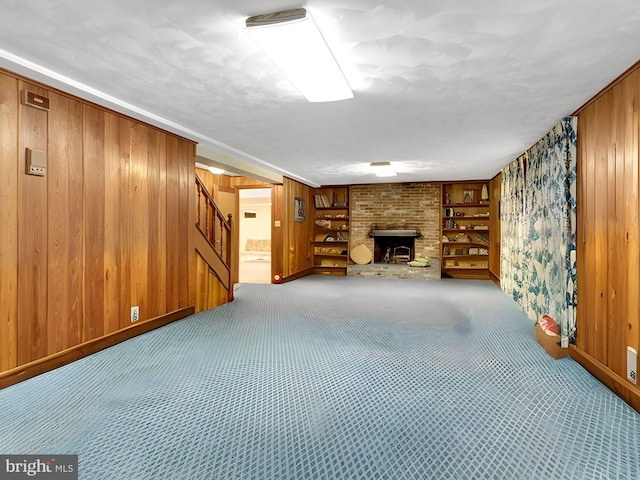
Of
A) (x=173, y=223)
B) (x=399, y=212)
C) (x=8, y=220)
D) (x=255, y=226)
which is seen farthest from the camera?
(x=255, y=226)

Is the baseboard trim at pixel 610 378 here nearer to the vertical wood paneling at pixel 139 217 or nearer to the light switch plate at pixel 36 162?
the vertical wood paneling at pixel 139 217

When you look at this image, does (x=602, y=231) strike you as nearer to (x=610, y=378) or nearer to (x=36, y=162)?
(x=610, y=378)

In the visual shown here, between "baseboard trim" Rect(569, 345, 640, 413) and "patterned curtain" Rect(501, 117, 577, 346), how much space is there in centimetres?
22

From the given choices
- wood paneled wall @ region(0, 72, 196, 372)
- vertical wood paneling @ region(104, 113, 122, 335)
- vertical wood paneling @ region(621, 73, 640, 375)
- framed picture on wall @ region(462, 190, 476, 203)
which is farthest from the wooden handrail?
framed picture on wall @ region(462, 190, 476, 203)

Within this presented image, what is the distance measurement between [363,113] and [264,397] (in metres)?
2.57

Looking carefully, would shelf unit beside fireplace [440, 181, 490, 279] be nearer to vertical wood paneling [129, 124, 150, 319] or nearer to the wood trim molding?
the wood trim molding

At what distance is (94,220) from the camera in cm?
307

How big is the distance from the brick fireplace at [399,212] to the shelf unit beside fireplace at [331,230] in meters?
0.30

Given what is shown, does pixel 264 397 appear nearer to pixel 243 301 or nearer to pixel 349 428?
pixel 349 428

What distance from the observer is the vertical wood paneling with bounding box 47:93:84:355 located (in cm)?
269

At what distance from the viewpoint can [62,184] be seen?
2777mm

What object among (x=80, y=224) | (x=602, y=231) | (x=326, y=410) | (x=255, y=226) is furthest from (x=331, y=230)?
(x=326, y=410)

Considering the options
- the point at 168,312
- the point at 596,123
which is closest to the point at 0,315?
the point at 168,312

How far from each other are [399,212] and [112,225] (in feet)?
21.2
